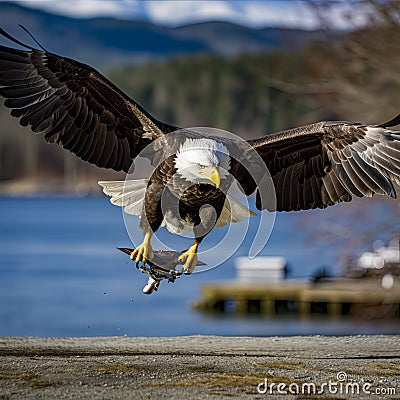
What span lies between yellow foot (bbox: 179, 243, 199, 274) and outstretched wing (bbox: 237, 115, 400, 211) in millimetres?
609

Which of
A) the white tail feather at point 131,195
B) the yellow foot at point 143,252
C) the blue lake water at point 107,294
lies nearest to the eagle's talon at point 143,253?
the yellow foot at point 143,252

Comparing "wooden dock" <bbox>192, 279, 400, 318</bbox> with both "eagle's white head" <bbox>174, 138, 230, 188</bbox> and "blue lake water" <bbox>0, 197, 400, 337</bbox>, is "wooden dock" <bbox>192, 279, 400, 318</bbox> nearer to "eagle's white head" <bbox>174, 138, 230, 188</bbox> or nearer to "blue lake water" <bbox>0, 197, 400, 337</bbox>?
"blue lake water" <bbox>0, 197, 400, 337</bbox>

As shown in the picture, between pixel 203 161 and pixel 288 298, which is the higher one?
pixel 203 161

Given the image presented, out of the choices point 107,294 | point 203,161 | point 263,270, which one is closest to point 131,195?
point 203,161

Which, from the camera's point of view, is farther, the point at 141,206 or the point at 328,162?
the point at 328,162

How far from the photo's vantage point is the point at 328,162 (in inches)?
302

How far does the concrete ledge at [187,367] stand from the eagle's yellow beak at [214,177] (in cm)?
121

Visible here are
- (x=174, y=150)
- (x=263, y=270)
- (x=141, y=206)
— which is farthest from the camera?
(x=263, y=270)

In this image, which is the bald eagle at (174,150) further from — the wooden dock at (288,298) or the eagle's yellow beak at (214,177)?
the wooden dock at (288,298)

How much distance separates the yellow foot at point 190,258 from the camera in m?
7.24

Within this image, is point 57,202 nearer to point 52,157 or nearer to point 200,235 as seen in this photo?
point 52,157

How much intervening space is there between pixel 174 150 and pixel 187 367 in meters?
1.59

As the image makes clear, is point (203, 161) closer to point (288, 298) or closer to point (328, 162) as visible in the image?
point (328, 162)

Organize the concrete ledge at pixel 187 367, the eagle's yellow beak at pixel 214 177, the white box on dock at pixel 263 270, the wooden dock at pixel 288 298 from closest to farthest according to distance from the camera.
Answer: the concrete ledge at pixel 187 367 → the eagle's yellow beak at pixel 214 177 → the wooden dock at pixel 288 298 → the white box on dock at pixel 263 270
